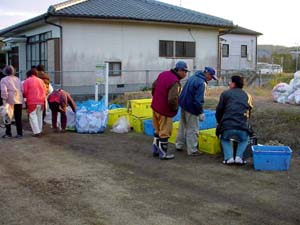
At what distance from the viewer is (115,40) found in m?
22.0

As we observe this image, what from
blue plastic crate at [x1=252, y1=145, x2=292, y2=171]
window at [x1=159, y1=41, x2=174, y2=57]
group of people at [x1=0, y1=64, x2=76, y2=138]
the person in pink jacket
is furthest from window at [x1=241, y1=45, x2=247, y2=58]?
blue plastic crate at [x1=252, y1=145, x2=292, y2=171]

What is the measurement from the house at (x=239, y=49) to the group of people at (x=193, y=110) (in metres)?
31.7

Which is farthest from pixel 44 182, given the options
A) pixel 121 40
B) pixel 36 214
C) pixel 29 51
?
pixel 29 51

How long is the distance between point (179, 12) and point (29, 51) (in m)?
8.57

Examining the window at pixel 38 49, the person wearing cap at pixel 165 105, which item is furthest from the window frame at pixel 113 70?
the person wearing cap at pixel 165 105

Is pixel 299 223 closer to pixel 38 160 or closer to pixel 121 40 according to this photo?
pixel 38 160

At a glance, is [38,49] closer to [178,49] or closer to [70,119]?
[178,49]

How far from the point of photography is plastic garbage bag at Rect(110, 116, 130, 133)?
38.7 ft

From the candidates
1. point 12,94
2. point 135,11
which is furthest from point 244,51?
point 12,94

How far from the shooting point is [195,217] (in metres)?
5.33

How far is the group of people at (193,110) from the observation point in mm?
8141

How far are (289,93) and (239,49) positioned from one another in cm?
2844

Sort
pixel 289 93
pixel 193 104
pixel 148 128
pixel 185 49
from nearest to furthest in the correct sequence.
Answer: pixel 193 104, pixel 148 128, pixel 289 93, pixel 185 49

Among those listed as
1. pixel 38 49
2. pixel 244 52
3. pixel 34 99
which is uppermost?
pixel 244 52
